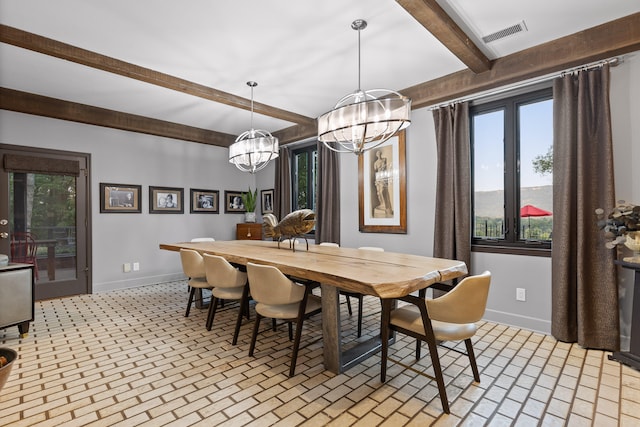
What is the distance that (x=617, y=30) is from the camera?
2.43 metres

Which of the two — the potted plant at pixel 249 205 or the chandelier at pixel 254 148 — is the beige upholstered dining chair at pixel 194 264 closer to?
the chandelier at pixel 254 148

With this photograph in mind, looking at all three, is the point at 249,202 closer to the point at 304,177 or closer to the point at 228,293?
the point at 304,177

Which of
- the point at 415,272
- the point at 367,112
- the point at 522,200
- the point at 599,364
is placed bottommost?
the point at 599,364

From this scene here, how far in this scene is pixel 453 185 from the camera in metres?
3.43

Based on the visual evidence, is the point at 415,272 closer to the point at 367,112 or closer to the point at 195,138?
the point at 367,112

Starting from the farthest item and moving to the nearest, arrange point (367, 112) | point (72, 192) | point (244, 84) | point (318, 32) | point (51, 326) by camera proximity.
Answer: point (72, 192)
point (244, 84)
point (51, 326)
point (318, 32)
point (367, 112)

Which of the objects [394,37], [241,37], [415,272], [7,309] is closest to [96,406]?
[7,309]

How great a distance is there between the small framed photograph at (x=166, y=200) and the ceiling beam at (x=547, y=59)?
423 cm

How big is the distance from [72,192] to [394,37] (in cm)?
457

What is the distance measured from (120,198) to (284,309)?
382 centimetres

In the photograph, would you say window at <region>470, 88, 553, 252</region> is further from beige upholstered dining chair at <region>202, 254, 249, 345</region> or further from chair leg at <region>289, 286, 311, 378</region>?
beige upholstered dining chair at <region>202, 254, 249, 345</region>

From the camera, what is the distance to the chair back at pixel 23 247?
3906 millimetres

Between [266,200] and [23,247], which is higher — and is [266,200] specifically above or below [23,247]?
above

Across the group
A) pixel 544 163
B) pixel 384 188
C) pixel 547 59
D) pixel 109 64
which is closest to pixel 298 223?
pixel 384 188
